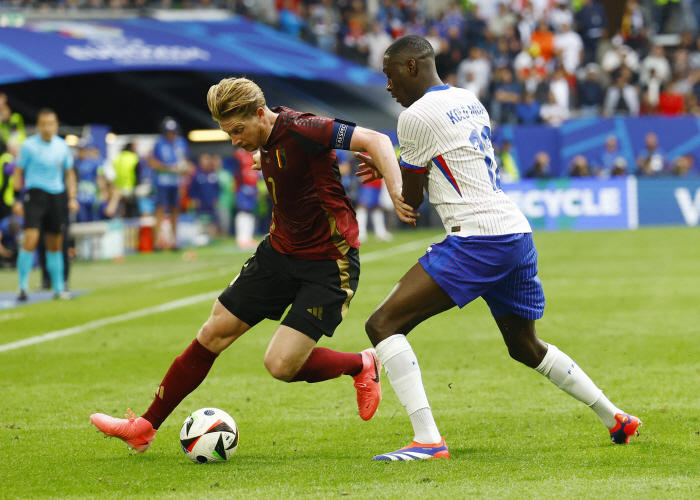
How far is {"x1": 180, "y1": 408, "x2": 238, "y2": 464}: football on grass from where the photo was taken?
453cm

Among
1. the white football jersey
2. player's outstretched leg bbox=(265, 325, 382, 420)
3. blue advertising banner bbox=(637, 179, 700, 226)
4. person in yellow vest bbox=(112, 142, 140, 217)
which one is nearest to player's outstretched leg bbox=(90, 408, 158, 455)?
player's outstretched leg bbox=(265, 325, 382, 420)

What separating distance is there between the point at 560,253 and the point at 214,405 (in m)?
11.1

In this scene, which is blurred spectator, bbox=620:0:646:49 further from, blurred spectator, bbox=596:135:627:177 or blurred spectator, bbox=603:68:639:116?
blurred spectator, bbox=596:135:627:177

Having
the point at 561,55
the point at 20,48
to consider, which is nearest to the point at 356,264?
the point at 20,48

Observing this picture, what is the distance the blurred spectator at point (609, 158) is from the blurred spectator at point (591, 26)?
4.58 metres

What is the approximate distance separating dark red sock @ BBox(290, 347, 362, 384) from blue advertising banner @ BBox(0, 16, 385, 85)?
15.8 m

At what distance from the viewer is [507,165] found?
23.0 m

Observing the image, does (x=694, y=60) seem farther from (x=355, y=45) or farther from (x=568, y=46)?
(x=355, y=45)

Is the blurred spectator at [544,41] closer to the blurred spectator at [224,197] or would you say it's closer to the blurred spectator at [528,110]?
the blurred spectator at [528,110]

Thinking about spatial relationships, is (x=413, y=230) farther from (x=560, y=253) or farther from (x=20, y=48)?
(x=20, y=48)

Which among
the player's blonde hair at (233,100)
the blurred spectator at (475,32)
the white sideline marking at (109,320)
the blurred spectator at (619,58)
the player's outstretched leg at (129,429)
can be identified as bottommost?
the white sideline marking at (109,320)

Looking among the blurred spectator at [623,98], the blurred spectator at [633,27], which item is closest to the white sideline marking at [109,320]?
the blurred spectator at [623,98]

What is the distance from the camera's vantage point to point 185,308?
10.6 m

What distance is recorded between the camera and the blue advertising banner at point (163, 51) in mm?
20234
